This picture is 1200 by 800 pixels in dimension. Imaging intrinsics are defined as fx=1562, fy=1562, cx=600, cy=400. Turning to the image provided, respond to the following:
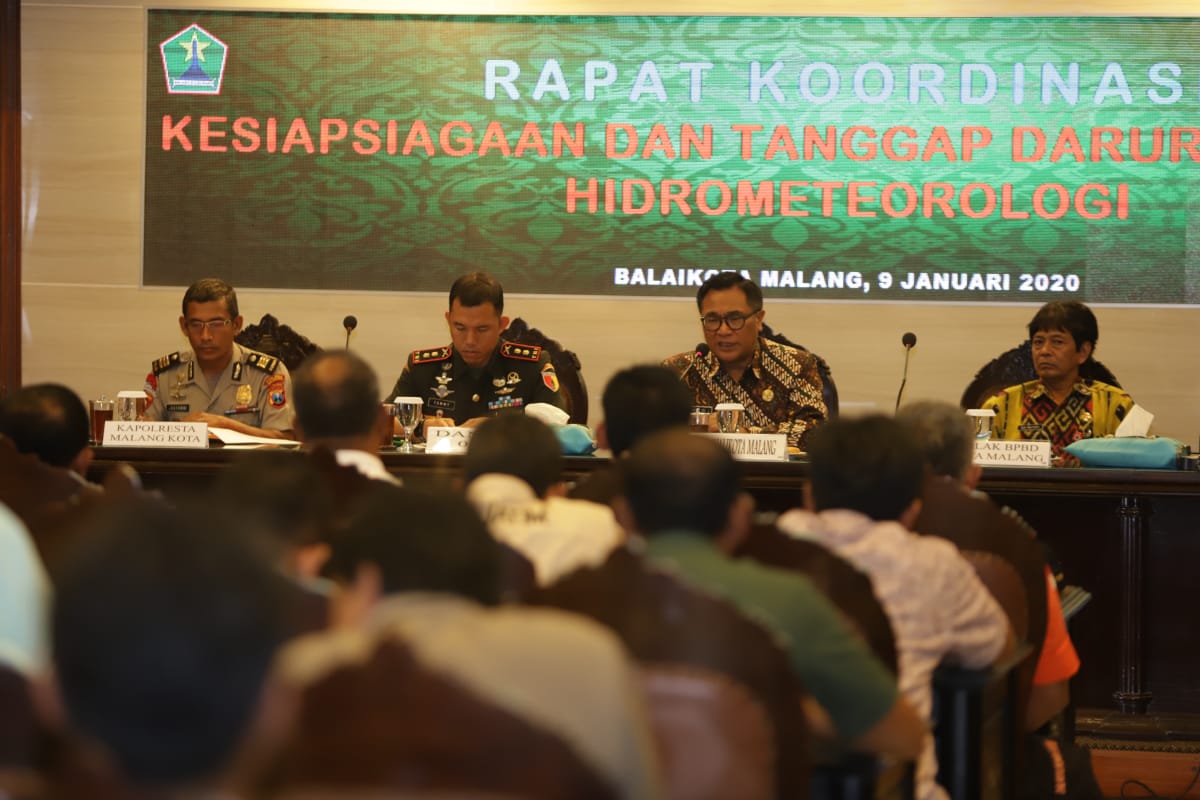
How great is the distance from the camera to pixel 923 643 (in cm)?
246

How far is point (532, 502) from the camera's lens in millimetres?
2551

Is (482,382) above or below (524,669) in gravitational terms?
above

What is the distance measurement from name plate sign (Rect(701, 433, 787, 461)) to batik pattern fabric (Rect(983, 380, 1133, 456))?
109 cm

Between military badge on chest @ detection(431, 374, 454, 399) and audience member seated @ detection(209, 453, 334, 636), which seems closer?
audience member seated @ detection(209, 453, 334, 636)

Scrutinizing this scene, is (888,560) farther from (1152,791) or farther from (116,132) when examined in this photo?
(116,132)

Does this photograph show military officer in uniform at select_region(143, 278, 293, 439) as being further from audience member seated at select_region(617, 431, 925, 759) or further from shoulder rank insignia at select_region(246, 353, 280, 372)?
audience member seated at select_region(617, 431, 925, 759)

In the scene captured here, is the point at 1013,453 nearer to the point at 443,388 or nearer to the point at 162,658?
the point at 443,388

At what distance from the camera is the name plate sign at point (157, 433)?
14.3 ft

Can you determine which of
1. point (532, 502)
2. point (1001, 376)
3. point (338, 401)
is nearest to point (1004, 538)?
point (532, 502)

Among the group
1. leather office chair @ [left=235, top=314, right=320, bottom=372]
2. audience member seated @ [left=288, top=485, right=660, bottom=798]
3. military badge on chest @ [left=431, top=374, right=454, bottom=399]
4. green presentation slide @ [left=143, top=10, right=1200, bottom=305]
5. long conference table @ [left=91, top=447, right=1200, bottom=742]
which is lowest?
long conference table @ [left=91, top=447, right=1200, bottom=742]

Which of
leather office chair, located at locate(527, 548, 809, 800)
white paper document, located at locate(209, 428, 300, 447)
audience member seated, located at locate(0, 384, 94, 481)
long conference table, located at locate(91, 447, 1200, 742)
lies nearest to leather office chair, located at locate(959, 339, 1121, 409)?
long conference table, located at locate(91, 447, 1200, 742)

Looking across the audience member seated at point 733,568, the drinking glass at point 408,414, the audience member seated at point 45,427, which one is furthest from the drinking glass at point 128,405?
the audience member seated at point 733,568

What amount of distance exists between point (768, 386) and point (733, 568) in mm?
3093

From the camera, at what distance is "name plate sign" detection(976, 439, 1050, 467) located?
13.9ft
